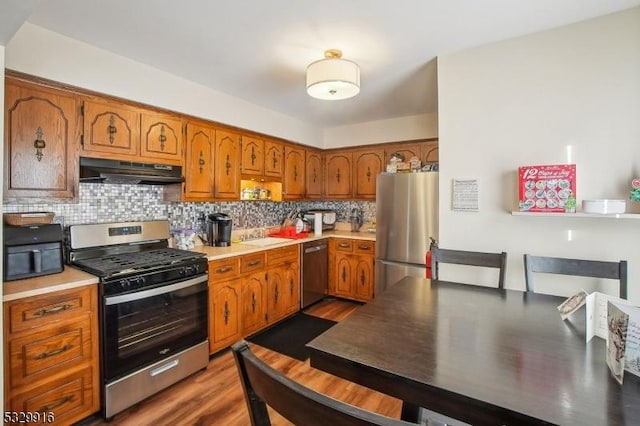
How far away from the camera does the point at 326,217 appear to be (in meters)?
4.53

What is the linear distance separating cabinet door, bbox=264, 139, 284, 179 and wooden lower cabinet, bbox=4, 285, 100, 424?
2174 millimetres

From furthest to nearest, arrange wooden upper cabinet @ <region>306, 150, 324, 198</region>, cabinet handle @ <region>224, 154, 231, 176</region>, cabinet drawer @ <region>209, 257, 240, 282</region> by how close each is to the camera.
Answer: wooden upper cabinet @ <region>306, 150, 324, 198</region> → cabinet handle @ <region>224, 154, 231, 176</region> → cabinet drawer @ <region>209, 257, 240, 282</region>

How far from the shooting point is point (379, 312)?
1354mm

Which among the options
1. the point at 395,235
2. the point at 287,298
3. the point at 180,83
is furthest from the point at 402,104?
the point at 287,298

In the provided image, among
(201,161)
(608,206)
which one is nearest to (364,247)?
(201,161)

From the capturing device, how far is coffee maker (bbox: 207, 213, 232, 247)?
304 centimetres

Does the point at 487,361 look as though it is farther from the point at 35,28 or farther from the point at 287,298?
the point at 35,28

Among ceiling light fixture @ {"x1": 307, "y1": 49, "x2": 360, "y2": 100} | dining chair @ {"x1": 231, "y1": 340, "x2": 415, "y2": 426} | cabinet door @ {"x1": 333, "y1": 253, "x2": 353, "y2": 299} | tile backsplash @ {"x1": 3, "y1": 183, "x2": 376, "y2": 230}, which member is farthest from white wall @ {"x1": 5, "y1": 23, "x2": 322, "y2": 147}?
dining chair @ {"x1": 231, "y1": 340, "x2": 415, "y2": 426}

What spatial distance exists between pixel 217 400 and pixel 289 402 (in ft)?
6.03

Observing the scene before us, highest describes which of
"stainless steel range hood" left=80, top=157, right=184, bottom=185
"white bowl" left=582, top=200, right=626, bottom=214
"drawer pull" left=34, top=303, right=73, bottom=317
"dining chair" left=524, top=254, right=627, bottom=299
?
"stainless steel range hood" left=80, top=157, right=184, bottom=185

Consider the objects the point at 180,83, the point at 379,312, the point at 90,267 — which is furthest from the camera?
the point at 180,83

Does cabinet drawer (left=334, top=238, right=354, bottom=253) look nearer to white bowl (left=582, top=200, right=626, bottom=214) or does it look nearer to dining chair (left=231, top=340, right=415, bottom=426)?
white bowl (left=582, top=200, right=626, bottom=214)

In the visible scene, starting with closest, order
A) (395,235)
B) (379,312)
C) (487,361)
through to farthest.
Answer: (487,361), (379,312), (395,235)

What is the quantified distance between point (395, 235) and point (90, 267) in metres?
2.59
